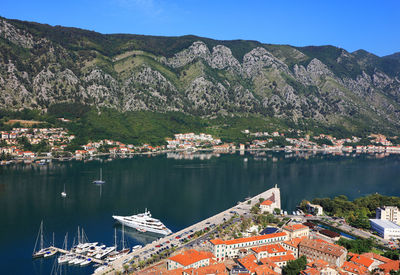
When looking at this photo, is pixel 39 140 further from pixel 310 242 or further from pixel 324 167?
pixel 310 242

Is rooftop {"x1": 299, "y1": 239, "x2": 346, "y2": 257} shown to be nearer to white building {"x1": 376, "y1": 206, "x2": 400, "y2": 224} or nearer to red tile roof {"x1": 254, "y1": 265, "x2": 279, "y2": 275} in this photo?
red tile roof {"x1": 254, "y1": 265, "x2": 279, "y2": 275}

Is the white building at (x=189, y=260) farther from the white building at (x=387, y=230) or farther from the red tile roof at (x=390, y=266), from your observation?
the white building at (x=387, y=230)

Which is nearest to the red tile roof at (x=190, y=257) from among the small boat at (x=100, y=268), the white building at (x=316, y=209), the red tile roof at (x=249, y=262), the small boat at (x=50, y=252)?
the red tile roof at (x=249, y=262)

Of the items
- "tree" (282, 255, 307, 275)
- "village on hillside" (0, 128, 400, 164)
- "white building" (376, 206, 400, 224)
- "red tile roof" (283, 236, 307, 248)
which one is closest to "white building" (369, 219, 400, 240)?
"white building" (376, 206, 400, 224)

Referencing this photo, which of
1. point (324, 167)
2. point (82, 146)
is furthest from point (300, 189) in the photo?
point (82, 146)

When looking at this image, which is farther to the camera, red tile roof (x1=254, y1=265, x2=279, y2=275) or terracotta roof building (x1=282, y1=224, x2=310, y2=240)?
terracotta roof building (x1=282, y1=224, x2=310, y2=240)
